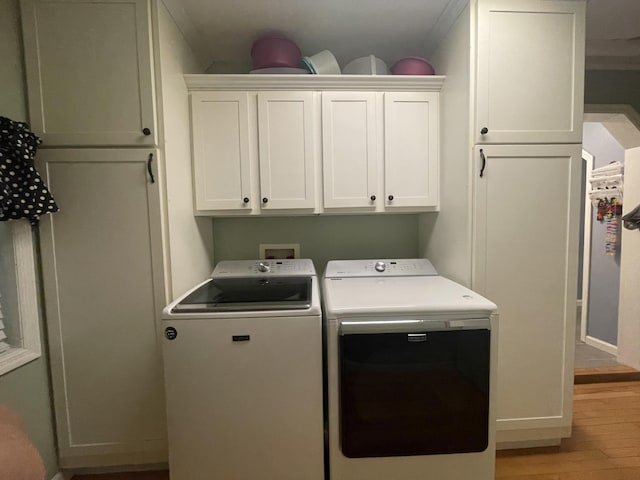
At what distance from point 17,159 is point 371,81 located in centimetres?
167

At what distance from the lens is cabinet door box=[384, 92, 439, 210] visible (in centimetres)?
174

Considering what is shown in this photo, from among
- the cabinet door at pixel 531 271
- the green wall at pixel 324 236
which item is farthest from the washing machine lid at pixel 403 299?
the green wall at pixel 324 236

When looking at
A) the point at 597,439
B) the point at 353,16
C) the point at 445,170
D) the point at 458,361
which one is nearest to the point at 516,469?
the point at 597,439

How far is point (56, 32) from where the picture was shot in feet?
4.38

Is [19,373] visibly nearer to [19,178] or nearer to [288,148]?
[19,178]

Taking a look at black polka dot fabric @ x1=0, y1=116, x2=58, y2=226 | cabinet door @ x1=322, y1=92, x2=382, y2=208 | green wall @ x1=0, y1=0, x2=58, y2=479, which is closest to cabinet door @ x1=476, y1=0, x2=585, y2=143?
cabinet door @ x1=322, y1=92, x2=382, y2=208

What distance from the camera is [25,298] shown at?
4.42 ft

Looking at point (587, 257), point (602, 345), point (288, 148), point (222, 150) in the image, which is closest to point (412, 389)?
point (288, 148)

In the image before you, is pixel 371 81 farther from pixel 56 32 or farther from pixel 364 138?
pixel 56 32

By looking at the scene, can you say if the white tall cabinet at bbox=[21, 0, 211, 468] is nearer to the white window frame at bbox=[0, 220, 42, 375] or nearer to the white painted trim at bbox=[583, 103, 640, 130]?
the white window frame at bbox=[0, 220, 42, 375]

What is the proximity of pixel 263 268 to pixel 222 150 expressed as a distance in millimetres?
716

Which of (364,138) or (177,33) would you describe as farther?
(364,138)

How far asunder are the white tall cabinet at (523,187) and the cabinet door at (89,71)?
1.53 m

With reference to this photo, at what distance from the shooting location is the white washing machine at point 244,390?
49.4 inches
